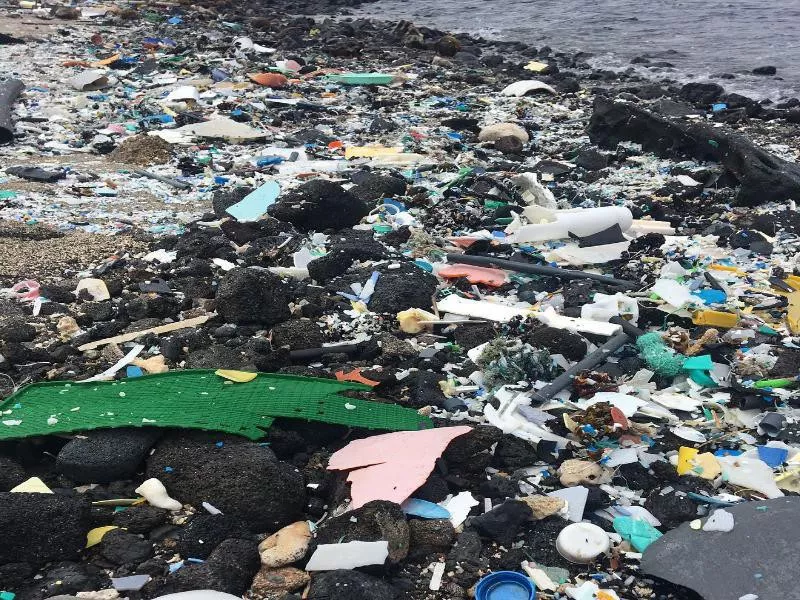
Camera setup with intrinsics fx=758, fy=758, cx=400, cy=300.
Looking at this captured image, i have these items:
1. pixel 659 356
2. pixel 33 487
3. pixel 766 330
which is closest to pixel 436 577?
pixel 33 487

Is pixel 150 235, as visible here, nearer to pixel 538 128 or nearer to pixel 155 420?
pixel 155 420

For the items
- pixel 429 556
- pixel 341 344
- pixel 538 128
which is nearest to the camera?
pixel 429 556

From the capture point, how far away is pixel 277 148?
820 centimetres

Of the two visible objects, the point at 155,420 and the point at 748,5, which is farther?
the point at 748,5

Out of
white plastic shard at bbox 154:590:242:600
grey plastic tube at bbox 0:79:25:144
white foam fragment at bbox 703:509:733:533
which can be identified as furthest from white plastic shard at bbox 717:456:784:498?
grey plastic tube at bbox 0:79:25:144

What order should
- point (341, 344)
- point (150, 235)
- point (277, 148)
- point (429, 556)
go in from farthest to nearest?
1. point (277, 148)
2. point (150, 235)
3. point (341, 344)
4. point (429, 556)

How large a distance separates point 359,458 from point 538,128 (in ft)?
23.1

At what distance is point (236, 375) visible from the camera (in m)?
3.71

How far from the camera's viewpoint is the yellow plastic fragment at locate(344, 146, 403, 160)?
8.02 metres

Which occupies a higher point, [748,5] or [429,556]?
[748,5]

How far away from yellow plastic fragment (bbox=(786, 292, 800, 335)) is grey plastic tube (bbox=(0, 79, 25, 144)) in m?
7.61

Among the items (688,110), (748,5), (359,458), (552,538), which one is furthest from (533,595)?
(748,5)

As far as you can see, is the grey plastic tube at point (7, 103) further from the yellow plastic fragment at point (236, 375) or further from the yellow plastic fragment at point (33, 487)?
the yellow plastic fragment at point (33, 487)

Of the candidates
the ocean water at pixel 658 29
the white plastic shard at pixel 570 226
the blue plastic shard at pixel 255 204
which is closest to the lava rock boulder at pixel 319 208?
the blue plastic shard at pixel 255 204
